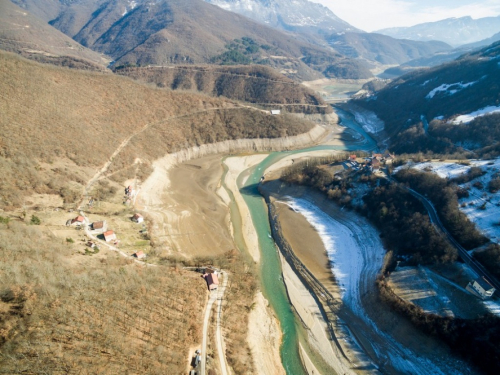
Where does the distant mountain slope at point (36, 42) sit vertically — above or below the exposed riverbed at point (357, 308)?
above

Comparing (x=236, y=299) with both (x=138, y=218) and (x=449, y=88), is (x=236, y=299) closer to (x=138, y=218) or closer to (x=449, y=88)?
(x=138, y=218)

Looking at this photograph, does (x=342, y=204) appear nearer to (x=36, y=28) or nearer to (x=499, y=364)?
(x=499, y=364)

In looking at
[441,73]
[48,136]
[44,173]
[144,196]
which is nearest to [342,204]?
[144,196]

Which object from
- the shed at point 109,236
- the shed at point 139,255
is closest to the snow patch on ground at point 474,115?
the shed at point 139,255

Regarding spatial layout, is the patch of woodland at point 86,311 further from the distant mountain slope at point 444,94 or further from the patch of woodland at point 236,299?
the distant mountain slope at point 444,94

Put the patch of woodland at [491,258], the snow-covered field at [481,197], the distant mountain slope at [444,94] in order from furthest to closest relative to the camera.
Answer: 1. the distant mountain slope at [444,94]
2. the snow-covered field at [481,197]
3. the patch of woodland at [491,258]

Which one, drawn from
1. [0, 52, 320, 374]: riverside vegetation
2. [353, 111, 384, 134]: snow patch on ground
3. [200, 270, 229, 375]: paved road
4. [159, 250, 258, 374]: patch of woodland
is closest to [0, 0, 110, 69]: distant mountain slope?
[0, 52, 320, 374]: riverside vegetation

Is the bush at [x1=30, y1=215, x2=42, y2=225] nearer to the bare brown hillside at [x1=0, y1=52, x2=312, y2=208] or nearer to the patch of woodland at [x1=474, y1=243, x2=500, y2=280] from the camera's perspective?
the bare brown hillside at [x1=0, y1=52, x2=312, y2=208]
